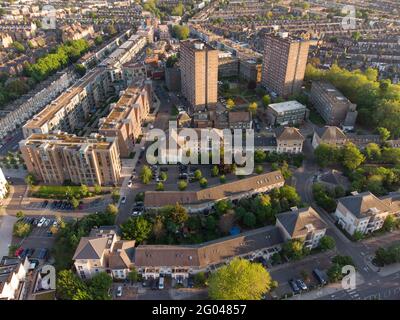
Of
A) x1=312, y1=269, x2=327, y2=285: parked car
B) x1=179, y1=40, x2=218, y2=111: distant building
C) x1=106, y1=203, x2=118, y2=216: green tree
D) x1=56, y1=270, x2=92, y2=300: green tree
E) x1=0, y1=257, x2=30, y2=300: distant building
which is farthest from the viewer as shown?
x1=179, y1=40, x2=218, y2=111: distant building

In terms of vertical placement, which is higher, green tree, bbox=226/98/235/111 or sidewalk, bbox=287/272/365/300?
green tree, bbox=226/98/235/111

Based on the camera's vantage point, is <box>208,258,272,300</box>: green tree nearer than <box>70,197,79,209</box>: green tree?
Yes

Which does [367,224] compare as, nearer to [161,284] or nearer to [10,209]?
[161,284]

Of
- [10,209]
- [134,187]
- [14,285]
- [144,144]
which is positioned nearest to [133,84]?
[144,144]

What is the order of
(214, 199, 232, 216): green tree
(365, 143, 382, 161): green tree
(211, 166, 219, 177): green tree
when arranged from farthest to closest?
(365, 143, 382, 161): green tree
(211, 166, 219, 177): green tree
(214, 199, 232, 216): green tree

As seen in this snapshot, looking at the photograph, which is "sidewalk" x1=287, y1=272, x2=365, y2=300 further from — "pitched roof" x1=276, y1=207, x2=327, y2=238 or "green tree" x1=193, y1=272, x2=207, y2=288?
"green tree" x1=193, y1=272, x2=207, y2=288

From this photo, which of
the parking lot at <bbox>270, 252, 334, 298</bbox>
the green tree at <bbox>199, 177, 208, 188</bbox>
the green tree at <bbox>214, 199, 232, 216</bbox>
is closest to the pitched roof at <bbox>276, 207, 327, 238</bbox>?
the parking lot at <bbox>270, 252, 334, 298</bbox>

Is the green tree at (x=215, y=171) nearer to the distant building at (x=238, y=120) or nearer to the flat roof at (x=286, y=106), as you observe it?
the distant building at (x=238, y=120)
